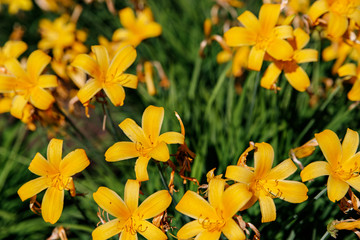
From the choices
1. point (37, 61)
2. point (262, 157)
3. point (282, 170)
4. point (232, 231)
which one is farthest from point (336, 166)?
point (37, 61)

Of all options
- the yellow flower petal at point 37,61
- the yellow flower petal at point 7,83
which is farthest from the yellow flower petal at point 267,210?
the yellow flower petal at point 7,83

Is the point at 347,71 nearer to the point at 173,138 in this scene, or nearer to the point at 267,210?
the point at 267,210

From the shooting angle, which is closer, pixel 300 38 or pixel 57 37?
pixel 300 38

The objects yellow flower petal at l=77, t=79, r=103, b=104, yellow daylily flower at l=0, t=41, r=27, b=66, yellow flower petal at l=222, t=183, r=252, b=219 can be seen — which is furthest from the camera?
yellow daylily flower at l=0, t=41, r=27, b=66

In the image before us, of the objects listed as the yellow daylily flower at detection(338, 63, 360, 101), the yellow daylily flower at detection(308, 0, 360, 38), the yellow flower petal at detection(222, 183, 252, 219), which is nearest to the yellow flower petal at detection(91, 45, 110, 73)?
the yellow flower petal at detection(222, 183, 252, 219)

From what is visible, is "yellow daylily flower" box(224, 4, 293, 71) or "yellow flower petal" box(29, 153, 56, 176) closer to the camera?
"yellow flower petal" box(29, 153, 56, 176)

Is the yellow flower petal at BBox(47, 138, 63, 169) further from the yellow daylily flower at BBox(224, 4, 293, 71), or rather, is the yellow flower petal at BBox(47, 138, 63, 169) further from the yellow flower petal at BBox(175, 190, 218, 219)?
the yellow daylily flower at BBox(224, 4, 293, 71)
